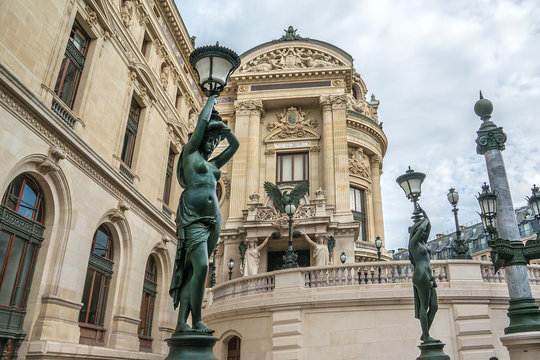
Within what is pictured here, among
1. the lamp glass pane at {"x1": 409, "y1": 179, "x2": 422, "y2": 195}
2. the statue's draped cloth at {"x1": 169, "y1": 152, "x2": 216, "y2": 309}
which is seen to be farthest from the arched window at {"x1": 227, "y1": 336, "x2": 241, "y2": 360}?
the statue's draped cloth at {"x1": 169, "y1": 152, "x2": 216, "y2": 309}

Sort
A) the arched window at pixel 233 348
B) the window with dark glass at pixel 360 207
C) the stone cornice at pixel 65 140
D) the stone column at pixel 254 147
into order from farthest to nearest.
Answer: the window with dark glass at pixel 360 207
the stone column at pixel 254 147
the arched window at pixel 233 348
the stone cornice at pixel 65 140

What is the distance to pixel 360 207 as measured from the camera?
35906 mm

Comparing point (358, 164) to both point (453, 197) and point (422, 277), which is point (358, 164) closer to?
point (453, 197)

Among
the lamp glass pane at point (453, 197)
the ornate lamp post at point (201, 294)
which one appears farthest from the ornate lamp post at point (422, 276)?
the lamp glass pane at point (453, 197)

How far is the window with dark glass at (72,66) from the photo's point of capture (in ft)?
44.7

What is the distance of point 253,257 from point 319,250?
13.8 ft

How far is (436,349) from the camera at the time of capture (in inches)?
346

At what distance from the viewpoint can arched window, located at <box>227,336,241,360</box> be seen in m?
15.5

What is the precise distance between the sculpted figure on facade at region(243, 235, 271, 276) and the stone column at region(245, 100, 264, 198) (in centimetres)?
492

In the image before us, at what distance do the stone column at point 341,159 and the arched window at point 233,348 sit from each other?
49.6 ft

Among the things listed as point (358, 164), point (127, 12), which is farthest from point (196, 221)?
point (358, 164)

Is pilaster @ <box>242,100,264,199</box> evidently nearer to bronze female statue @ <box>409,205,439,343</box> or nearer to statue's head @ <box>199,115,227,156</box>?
bronze female statue @ <box>409,205,439,343</box>

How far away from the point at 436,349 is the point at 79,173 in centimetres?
1117

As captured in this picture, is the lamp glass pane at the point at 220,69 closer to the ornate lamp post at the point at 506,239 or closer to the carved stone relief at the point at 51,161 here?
the carved stone relief at the point at 51,161
